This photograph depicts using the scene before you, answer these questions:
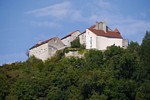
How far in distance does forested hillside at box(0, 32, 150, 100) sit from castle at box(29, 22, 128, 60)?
196cm

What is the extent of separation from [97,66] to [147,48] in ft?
22.2

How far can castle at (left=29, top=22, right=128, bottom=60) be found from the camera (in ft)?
281

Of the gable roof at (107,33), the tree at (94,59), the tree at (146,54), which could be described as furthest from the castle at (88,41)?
the tree at (146,54)

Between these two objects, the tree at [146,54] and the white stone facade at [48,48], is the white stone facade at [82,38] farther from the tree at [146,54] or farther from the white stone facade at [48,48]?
the tree at [146,54]

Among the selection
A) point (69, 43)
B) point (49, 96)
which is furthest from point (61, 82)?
point (69, 43)

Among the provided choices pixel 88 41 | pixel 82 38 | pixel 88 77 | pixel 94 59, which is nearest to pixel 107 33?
pixel 88 41

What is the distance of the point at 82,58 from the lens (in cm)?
8450

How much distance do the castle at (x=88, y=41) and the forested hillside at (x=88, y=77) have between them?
1962 millimetres

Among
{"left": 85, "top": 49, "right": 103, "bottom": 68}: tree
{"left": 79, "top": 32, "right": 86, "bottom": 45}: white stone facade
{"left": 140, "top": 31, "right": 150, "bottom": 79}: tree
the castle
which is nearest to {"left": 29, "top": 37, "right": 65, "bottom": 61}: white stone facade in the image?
the castle

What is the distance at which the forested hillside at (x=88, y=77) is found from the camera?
2891 inches

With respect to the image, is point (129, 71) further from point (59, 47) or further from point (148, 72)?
point (59, 47)

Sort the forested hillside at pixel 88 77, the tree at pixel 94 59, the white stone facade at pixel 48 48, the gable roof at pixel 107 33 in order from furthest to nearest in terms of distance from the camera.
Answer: the white stone facade at pixel 48 48
the gable roof at pixel 107 33
the tree at pixel 94 59
the forested hillside at pixel 88 77

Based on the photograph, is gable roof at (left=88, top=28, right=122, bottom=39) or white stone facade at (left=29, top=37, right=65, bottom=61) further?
white stone facade at (left=29, top=37, right=65, bottom=61)

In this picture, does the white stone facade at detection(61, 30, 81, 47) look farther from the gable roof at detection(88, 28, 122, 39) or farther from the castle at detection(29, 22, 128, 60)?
the gable roof at detection(88, 28, 122, 39)
